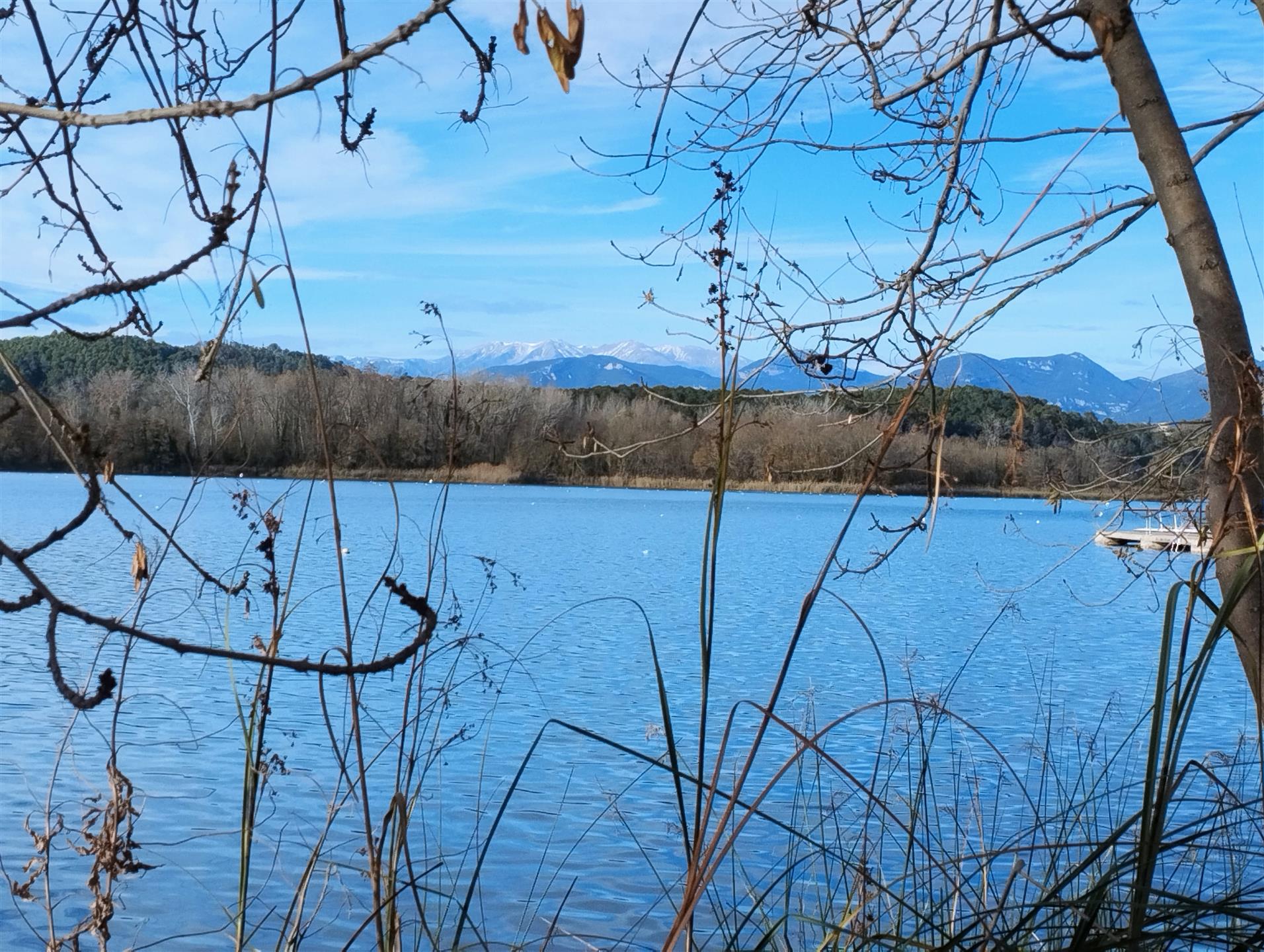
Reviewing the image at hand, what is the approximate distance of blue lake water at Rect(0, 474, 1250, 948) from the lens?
461 centimetres

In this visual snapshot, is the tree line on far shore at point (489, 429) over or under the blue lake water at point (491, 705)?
over

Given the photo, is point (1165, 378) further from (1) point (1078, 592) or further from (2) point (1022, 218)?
(1) point (1078, 592)

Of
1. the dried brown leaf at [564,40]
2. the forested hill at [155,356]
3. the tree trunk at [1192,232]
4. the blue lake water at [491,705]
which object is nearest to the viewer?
the dried brown leaf at [564,40]

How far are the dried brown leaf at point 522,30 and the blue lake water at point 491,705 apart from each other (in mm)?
839

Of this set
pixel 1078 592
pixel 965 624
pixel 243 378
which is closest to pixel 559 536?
pixel 1078 592

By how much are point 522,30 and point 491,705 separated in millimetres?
7260

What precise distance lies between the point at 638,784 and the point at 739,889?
5.16ft

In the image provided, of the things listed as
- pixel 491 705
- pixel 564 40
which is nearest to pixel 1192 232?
pixel 564 40

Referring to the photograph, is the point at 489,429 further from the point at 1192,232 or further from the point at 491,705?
the point at 491,705

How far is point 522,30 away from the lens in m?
0.98

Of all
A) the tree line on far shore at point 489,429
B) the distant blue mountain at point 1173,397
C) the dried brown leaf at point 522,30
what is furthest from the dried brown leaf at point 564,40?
the distant blue mountain at point 1173,397

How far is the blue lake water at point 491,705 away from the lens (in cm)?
461

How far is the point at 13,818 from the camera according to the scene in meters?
5.31

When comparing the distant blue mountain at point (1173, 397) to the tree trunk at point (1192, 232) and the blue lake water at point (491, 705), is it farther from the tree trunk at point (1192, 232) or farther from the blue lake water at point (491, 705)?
the tree trunk at point (1192, 232)
